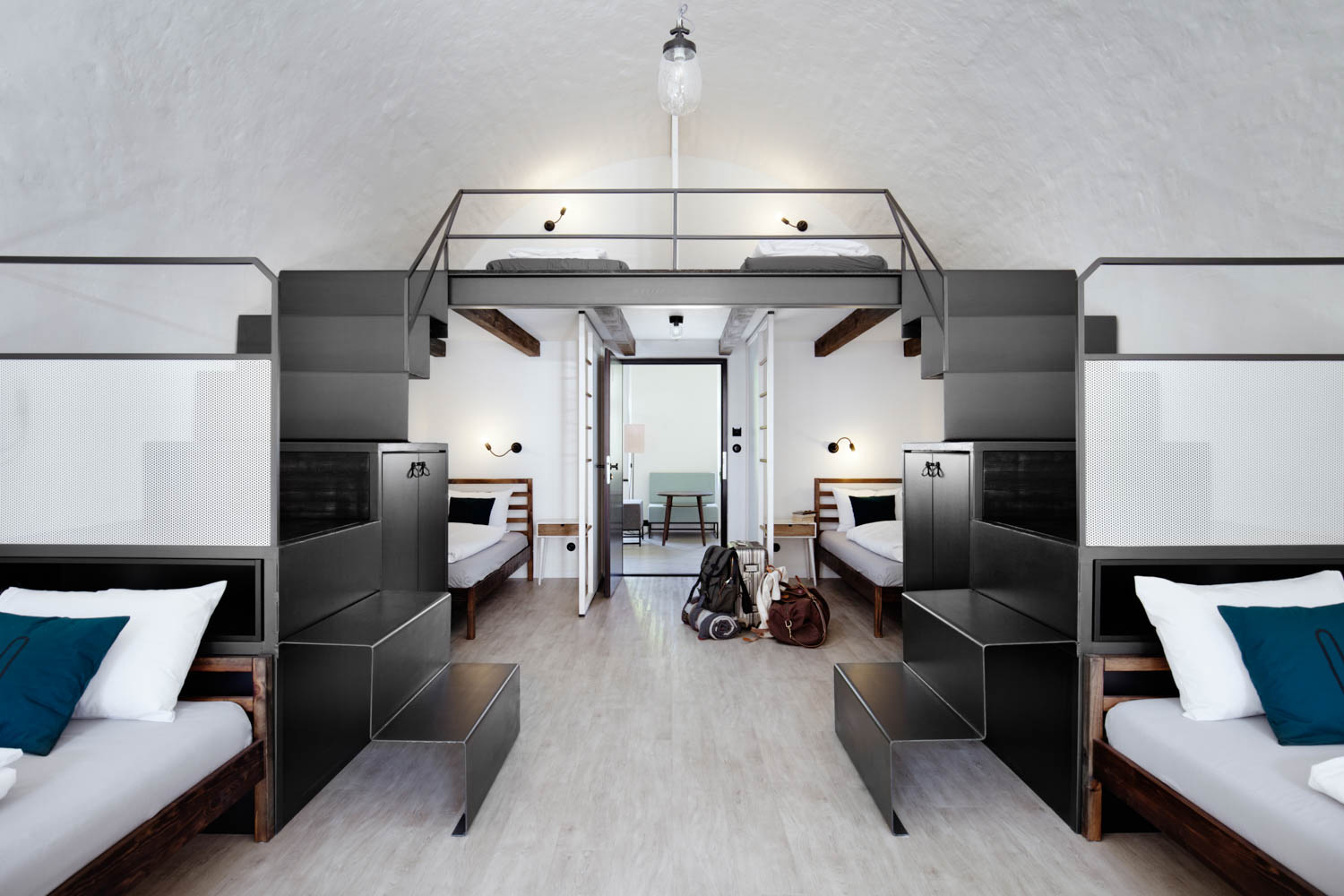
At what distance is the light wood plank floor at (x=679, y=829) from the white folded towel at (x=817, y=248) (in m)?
2.39

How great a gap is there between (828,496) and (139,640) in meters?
5.32

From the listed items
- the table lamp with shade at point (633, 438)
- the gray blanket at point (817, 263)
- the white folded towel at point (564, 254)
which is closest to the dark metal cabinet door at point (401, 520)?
the white folded towel at point (564, 254)

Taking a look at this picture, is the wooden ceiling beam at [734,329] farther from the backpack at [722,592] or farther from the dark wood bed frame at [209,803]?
the dark wood bed frame at [209,803]

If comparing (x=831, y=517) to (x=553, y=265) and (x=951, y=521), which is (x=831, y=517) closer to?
(x=951, y=521)

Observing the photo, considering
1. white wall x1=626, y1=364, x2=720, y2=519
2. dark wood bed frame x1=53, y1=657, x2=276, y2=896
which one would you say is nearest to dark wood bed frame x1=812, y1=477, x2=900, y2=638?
white wall x1=626, y1=364, x2=720, y2=519

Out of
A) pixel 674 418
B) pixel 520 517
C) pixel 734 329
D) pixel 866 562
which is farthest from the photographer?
pixel 674 418

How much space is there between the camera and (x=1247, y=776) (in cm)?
154

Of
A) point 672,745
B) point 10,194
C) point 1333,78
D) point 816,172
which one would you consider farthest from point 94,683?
point 816,172

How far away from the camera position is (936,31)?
11.4 feet

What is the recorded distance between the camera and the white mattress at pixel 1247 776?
134 centimetres

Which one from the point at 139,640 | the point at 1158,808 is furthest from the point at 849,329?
the point at 139,640

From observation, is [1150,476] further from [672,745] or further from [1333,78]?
[672,745]

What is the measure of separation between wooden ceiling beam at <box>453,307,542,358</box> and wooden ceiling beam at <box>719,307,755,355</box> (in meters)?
1.70

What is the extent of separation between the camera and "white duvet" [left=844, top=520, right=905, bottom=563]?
14.6 feet
